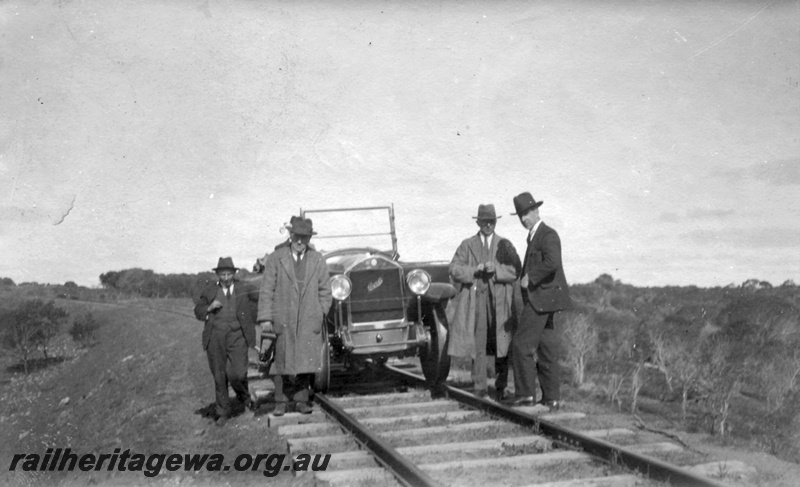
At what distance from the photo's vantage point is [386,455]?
5.20m

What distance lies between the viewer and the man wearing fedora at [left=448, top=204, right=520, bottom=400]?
794cm

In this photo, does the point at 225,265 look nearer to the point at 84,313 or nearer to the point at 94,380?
the point at 94,380

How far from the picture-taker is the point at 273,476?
5254mm

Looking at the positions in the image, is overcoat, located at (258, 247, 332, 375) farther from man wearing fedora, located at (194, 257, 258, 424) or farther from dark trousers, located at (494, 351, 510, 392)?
dark trousers, located at (494, 351, 510, 392)

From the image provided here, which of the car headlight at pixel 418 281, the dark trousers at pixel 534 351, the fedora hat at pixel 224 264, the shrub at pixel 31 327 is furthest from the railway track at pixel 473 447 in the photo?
the shrub at pixel 31 327

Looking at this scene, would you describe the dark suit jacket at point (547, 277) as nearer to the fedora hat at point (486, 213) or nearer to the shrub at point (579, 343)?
the fedora hat at point (486, 213)

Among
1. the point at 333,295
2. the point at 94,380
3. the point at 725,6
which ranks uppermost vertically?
the point at 725,6

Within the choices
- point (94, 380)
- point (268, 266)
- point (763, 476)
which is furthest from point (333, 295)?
point (94, 380)

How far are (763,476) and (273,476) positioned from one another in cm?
341

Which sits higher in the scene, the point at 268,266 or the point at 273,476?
the point at 268,266

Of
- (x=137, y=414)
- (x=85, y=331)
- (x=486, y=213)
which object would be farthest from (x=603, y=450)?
(x=85, y=331)

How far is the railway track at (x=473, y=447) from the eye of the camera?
4.72 meters

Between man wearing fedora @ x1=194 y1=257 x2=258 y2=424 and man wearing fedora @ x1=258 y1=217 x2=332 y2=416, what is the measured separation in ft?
1.56

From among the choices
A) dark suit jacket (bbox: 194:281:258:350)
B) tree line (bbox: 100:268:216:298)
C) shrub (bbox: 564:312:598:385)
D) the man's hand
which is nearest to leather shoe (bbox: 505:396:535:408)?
dark suit jacket (bbox: 194:281:258:350)
